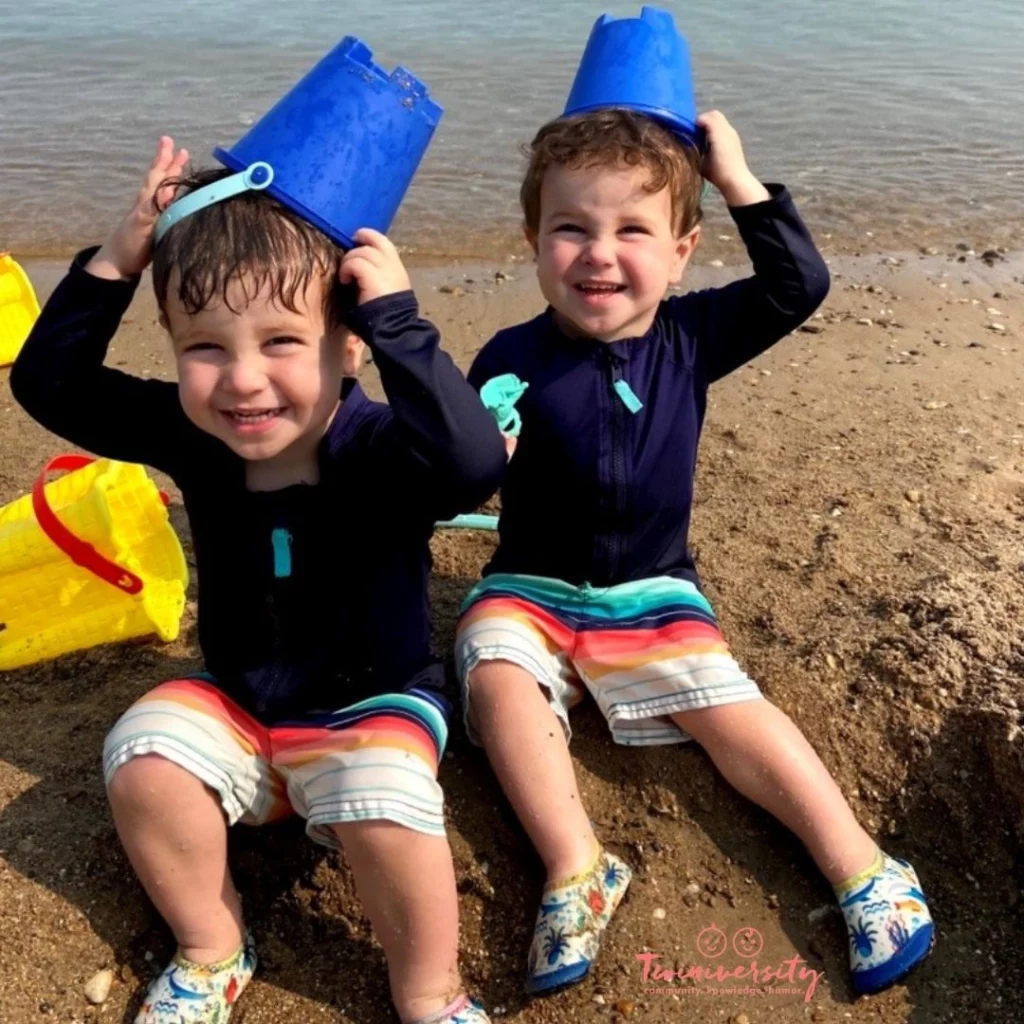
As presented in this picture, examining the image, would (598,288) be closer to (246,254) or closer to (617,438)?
(617,438)

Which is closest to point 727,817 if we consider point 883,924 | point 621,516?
point 883,924

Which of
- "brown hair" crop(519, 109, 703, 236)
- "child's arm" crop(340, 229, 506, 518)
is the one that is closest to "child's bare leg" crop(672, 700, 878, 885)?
"child's arm" crop(340, 229, 506, 518)

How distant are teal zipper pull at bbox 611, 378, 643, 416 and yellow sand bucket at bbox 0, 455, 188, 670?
1336mm

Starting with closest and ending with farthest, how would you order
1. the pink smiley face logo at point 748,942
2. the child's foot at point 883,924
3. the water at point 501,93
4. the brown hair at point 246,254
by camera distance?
the brown hair at point 246,254
the child's foot at point 883,924
the pink smiley face logo at point 748,942
the water at point 501,93

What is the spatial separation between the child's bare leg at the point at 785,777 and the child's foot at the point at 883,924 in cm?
4

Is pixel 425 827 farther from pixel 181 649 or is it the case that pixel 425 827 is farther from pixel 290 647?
pixel 181 649

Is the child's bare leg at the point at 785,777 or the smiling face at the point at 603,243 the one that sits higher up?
the smiling face at the point at 603,243

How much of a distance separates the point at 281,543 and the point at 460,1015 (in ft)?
3.35

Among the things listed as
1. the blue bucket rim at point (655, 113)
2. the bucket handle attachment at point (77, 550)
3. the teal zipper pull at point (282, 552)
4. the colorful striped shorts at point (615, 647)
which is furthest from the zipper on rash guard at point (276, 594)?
the blue bucket rim at point (655, 113)

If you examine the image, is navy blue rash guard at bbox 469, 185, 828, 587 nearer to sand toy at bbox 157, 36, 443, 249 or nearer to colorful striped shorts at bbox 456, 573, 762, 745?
colorful striped shorts at bbox 456, 573, 762, 745

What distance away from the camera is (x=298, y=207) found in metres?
2.06

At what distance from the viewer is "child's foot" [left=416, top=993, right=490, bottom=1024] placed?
2.14 m

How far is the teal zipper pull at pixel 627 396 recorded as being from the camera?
107 inches

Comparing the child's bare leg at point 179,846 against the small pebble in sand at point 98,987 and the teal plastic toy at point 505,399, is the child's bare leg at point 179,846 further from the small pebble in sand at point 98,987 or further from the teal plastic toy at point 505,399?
the teal plastic toy at point 505,399
